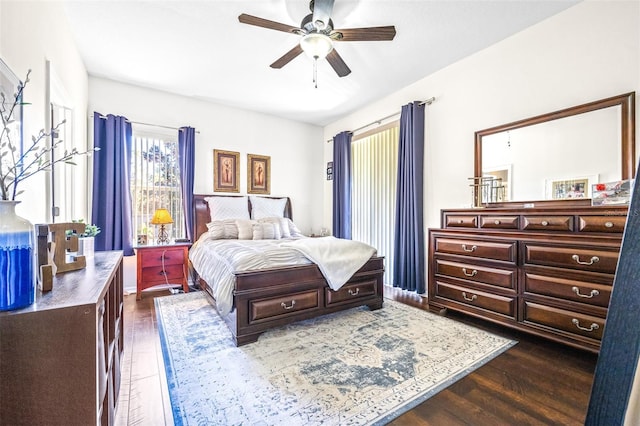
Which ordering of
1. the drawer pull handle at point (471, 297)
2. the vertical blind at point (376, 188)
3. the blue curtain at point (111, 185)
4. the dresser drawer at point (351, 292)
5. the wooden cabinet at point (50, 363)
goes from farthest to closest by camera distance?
the vertical blind at point (376, 188) < the blue curtain at point (111, 185) < the dresser drawer at point (351, 292) < the drawer pull handle at point (471, 297) < the wooden cabinet at point (50, 363)

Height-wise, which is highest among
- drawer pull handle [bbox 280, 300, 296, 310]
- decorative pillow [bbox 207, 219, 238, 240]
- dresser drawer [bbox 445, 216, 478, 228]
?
dresser drawer [bbox 445, 216, 478, 228]

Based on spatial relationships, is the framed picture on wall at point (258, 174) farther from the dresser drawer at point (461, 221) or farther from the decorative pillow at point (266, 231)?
the dresser drawer at point (461, 221)

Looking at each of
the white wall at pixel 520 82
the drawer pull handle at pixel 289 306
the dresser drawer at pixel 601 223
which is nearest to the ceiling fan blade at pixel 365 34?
the white wall at pixel 520 82

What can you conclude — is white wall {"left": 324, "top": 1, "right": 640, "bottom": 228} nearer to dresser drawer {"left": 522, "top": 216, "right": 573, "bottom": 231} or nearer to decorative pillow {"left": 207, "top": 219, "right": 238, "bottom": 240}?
dresser drawer {"left": 522, "top": 216, "right": 573, "bottom": 231}

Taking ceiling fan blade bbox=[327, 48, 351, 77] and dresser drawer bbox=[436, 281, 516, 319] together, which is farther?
ceiling fan blade bbox=[327, 48, 351, 77]

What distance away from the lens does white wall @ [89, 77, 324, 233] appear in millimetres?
3766

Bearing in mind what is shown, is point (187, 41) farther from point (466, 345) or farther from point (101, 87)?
point (466, 345)

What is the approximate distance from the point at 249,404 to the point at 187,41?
3.21 m

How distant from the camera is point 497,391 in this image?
1.70 m

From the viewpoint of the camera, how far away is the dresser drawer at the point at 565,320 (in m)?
1.94

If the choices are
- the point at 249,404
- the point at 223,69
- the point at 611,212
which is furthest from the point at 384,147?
the point at 249,404

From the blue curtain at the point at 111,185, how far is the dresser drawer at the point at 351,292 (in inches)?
109

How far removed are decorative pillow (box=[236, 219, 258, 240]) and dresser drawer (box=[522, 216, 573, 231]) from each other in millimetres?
3047

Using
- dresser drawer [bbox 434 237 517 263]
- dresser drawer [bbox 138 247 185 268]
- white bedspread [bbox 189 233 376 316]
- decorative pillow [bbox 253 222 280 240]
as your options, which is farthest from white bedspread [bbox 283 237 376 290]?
dresser drawer [bbox 138 247 185 268]
